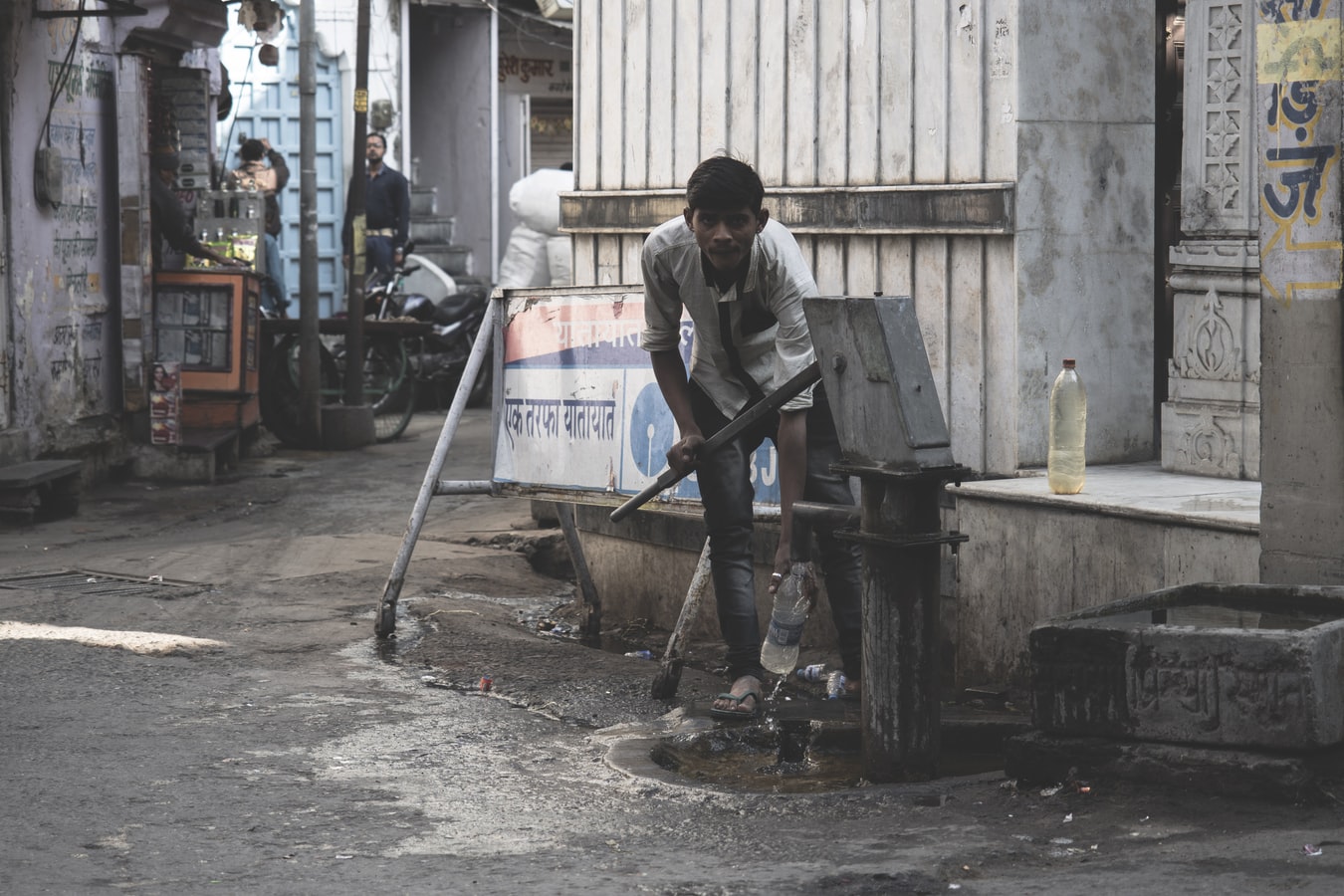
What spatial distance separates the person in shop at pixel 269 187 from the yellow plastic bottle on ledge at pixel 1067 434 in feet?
34.8

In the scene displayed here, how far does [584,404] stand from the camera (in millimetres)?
6867

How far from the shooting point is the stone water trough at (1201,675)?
13.0 feet

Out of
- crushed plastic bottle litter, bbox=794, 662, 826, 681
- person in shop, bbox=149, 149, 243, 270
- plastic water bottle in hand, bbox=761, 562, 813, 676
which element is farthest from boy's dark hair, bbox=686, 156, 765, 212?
person in shop, bbox=149, 149, 243, 270

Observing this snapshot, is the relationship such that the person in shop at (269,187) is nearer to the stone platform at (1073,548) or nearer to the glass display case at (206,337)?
the glass display case at (206,337)

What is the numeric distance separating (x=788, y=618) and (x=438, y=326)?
12.3 meters

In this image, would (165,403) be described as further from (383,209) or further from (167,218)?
(383,209)

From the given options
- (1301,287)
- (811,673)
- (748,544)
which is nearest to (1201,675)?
(1301,287)

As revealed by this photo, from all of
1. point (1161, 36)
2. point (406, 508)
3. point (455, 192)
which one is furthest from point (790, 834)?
point (455, 192)

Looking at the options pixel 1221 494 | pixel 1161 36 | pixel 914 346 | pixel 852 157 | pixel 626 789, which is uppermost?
pixel 1161 36

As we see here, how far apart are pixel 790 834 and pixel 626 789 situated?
0.68 m

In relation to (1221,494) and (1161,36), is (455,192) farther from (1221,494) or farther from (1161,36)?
(1221,494)

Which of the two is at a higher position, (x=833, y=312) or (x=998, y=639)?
(x=833, y=312)

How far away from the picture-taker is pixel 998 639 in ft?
19.5

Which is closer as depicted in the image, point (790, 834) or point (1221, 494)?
point (790, 834)
